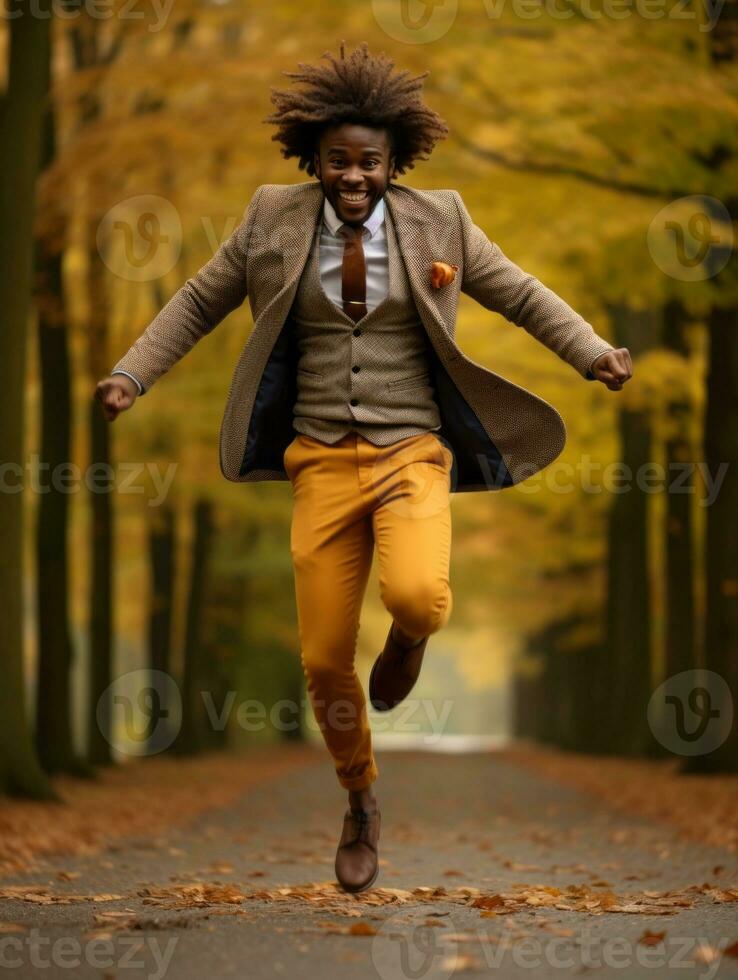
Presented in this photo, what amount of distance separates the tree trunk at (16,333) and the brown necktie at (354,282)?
5919 millimetres

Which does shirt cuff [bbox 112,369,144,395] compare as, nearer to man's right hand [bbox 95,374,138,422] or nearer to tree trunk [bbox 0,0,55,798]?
man's right hand [bbox 95,374,138,422]

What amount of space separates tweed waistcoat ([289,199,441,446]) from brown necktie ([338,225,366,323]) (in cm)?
4

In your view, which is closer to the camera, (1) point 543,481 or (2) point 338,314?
(2) point 338,314

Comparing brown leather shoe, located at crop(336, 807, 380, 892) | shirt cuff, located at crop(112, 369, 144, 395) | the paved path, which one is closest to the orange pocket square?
shirt cuff, located at crop(112, 369, 144, 395)

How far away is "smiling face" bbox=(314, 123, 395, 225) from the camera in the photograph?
5484 mm

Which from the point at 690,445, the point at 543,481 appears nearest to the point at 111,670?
the point at 543,481

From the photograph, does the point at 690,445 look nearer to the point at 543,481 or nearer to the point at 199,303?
the point at 543,481

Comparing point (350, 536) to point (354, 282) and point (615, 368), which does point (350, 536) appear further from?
point (615, 368)

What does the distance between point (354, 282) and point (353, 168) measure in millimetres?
412

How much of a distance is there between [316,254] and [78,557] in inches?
892

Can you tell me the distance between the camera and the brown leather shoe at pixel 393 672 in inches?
224

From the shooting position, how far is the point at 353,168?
5.50 metres

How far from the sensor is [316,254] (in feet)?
18.2

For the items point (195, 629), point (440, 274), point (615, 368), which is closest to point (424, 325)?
point (440, 274)
